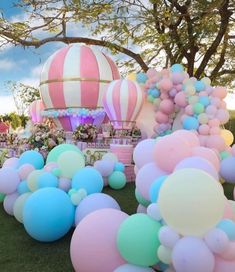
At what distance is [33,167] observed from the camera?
4785 millimetres

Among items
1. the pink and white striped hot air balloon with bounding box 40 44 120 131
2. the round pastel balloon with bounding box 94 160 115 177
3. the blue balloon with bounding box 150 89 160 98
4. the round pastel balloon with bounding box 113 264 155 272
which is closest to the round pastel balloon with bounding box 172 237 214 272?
the round pastel balloon with bounding box 113 264 155 272

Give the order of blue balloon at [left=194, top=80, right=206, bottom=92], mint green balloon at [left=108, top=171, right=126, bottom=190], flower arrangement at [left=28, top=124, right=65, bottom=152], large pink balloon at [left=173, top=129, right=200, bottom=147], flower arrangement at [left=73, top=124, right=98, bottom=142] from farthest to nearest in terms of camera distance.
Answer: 1. flower arrangement at [left=73, top=124, right=98, bottom=142]
2. flower arrangement at [left=28, top=124, right=65, bottom=152]
3. blue balloon at [left=194, top=80, right=206, bottom=92]
4. mint green balloon at [left=108, top=171, right=126, bottom=190]
5. large pink balloon at [left=173, top=129, right=200, bottom=147]

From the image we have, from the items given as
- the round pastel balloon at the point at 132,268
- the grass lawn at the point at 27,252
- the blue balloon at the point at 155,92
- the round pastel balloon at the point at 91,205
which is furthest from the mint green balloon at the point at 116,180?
the round pastel balloon at the point at 132,268

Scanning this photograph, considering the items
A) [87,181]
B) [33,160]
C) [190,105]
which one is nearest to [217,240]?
[87,181]

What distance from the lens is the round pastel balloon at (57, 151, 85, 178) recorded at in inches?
165

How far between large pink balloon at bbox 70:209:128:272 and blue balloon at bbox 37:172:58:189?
4.51 feet

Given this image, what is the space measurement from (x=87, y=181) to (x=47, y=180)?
1.53ft

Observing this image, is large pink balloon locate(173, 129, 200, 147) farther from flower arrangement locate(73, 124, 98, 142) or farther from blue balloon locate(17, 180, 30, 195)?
flower arrangement locate(73, 124, 98, 142)

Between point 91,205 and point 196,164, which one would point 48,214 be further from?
point 196,164

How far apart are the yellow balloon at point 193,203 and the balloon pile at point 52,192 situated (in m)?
1.39

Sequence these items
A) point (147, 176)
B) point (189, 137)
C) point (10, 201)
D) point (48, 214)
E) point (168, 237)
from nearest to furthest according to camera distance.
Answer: point (168, 237), point (147, 176), point (189, 137), point (48, 214), point (10, 201)

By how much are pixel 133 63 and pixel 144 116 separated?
451cm

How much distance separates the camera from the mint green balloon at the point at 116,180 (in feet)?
20.0

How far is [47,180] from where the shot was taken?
4039mm
